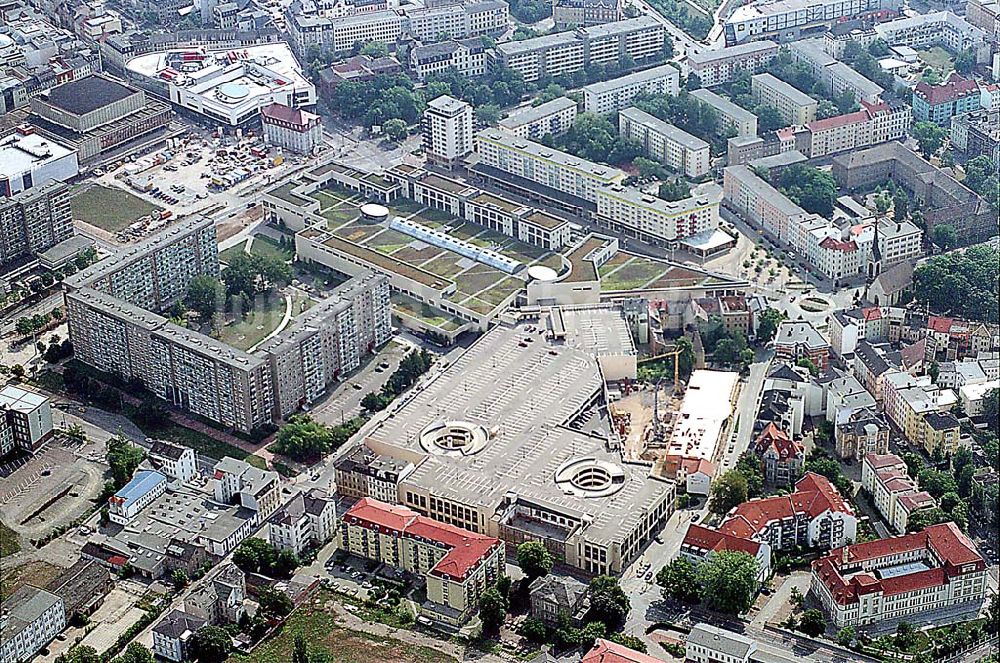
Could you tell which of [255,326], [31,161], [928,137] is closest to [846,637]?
[255,326]

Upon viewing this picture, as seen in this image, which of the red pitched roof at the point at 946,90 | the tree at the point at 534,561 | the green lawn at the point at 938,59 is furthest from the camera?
the green lawn at the point at 938,59

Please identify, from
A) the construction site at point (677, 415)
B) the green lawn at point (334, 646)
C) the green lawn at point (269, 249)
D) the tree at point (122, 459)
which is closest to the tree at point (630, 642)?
the green lawn at point (334, 646)

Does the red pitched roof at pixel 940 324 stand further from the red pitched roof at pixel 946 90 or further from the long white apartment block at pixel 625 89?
the long white apartment block at pixel 625 89

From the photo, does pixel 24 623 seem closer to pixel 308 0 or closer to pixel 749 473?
pixel 749 473

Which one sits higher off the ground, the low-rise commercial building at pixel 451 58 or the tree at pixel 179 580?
the low-rise commercial building at pixel 451 58

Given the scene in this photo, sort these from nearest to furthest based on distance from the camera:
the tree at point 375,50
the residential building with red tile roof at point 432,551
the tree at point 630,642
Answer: the tree at point 630,642 → the residential building with red tile roof at point 432,551 → the tree at point 375,50

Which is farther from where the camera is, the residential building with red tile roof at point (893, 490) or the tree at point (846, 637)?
the residential building with red tile roof at point (893, 490)

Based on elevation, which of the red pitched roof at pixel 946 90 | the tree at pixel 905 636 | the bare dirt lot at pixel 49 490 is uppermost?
the red pitched roof at pixel 946 90

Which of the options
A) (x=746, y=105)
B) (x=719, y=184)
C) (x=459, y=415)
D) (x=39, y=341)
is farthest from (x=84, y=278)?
(x=746, y=105)
